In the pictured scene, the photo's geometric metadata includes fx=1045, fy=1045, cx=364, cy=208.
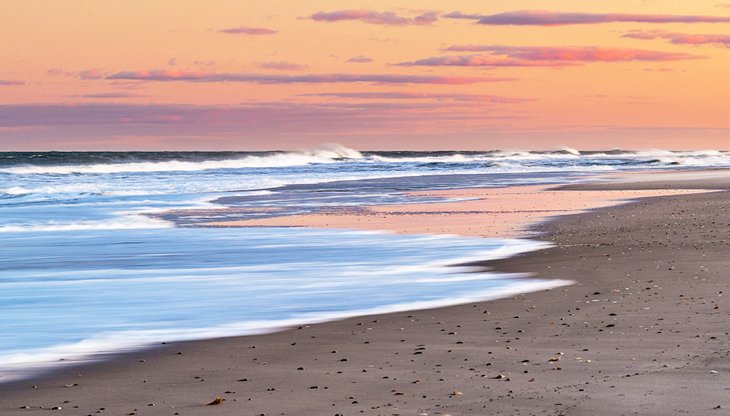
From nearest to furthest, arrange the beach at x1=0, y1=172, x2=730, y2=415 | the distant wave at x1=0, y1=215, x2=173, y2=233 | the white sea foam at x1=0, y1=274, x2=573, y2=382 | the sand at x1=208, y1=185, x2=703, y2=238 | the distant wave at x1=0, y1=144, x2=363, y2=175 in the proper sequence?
the beach at x1=0, y1=172, x2=730, y2=415 → the white sea foam at x1=0, y1=274, x2=573, y2=382 → the sand at x1=208, y1=185, x2=703, y2=238 → the distant wave at x1=0, y1=215, x2=173, y2=233 → the distant wave at x1=0, y1=144, x2=363, y2=175

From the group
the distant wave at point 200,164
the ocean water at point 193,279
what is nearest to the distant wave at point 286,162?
the distant wave at point 200,164

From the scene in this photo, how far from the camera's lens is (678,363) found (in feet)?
23.1

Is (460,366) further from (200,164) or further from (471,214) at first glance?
(200,164)

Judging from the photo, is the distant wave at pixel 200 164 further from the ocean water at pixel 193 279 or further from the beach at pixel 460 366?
the beach at pixel 460 366

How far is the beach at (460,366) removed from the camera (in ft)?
20.4

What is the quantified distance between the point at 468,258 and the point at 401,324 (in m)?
5.52

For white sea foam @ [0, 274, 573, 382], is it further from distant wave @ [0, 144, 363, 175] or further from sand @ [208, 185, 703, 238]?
distant wave @ [0, 144, 363, 175]

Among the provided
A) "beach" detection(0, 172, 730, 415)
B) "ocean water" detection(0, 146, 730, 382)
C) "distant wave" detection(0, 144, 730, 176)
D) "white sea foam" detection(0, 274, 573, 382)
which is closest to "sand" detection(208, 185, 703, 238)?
"ocean water" detection(0, 146, 730, 382)

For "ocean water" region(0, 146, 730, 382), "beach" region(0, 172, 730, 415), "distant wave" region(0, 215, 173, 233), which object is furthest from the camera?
"distant wave" region(0, 215, 173, 233)

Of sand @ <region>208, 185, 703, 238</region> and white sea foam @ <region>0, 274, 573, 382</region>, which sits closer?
white sea foam @ <region>0, 274, 573, 382</region>

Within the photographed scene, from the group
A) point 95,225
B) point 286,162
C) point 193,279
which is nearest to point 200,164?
point 286,162

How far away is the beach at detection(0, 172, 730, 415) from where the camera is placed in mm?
6203

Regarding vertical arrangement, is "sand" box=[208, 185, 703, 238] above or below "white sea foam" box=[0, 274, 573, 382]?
below

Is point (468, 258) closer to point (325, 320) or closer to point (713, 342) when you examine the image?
point (325, 320)
